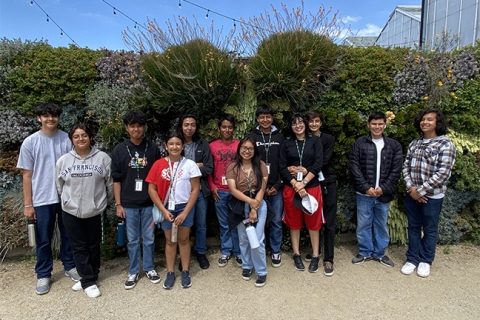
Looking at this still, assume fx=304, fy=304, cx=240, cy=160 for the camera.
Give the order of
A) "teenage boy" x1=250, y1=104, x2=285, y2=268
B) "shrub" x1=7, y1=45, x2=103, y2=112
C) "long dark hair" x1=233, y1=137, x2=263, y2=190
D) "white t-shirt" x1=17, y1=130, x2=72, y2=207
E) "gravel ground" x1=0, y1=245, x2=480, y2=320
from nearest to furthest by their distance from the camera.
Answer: "gravel ground" x1=0, y1=245, x2=480, y2=320
"white t-shirt" x1=17, y1=130, x2=72, y2=207
"long dark hair" x1=233, y1=137, x2=263, y2=190
"teenage boy" x1=250, y1=104, x2=285, y2=268
"shrub" x1=7, y1=45, x2=103, y2=112

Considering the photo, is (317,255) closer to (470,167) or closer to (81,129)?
(470,167)

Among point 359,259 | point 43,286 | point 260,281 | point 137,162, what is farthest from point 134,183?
point 359,259

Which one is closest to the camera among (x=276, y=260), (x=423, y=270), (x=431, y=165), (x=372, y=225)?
(x=431, y=165)

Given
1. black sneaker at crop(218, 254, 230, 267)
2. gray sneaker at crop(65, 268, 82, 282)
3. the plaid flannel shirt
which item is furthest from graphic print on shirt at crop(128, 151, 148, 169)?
the plaid flannel shirt

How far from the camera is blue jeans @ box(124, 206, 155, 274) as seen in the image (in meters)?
3.39

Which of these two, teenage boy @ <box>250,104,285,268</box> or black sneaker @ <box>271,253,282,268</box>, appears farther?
black sneaker @ <box>271,253,282,268</box>

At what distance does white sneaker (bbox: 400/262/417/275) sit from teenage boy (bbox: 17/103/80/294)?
4.14 m

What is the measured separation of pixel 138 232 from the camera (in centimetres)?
348

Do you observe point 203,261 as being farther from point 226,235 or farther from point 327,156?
point 327,156

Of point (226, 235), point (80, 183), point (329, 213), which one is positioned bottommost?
point (226, 235)

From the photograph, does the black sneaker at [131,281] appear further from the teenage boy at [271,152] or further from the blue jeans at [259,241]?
the teenage boy at [271,152]

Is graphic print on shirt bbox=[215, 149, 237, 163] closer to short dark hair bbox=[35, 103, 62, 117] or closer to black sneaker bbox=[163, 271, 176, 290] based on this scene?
black sneaker bbox=[163, 271, 176, 290]

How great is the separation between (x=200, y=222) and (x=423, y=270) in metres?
2.78

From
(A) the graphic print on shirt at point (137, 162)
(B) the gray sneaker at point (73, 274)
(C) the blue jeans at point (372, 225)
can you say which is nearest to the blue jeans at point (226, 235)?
(A) the graphic print on shirt at point (137, 162)
